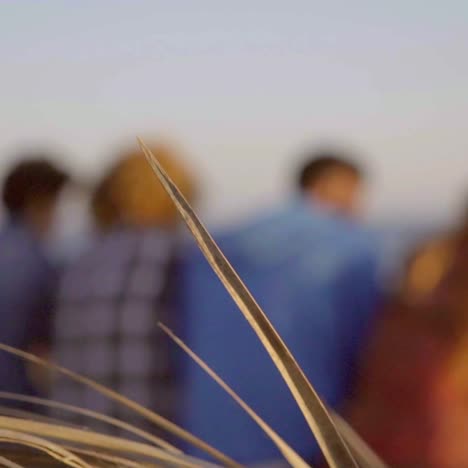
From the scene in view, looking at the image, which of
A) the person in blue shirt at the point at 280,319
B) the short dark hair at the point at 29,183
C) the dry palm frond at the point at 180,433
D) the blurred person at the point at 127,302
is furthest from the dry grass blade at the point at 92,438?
the short dark hair at the point at 29,183

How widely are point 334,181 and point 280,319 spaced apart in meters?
0.75

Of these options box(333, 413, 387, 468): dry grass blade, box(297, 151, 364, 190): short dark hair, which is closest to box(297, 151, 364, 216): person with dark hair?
box(297, 151, 364, 190): short dark hair

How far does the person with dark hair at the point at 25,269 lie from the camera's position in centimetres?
208

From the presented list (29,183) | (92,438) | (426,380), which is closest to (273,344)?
(92,438)

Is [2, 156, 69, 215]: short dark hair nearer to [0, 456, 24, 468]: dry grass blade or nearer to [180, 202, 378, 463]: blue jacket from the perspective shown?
[180, 202, 378, 463]: blue jacket

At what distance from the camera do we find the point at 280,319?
5.51ft

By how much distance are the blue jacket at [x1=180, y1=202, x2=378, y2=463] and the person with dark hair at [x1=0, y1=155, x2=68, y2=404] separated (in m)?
0.39

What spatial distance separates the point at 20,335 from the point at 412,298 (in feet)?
2.90

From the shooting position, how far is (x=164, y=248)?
190cm

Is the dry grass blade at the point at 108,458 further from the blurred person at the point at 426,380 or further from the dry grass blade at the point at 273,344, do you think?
the blurred person at the point at 426,380

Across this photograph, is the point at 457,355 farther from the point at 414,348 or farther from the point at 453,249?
the point at 453,249

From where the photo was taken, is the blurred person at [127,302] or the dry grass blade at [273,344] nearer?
the dry grass blade at [273,344]

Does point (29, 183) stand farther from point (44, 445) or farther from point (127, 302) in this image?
point (44, 445)

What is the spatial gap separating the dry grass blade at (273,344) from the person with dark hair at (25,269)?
171cm
